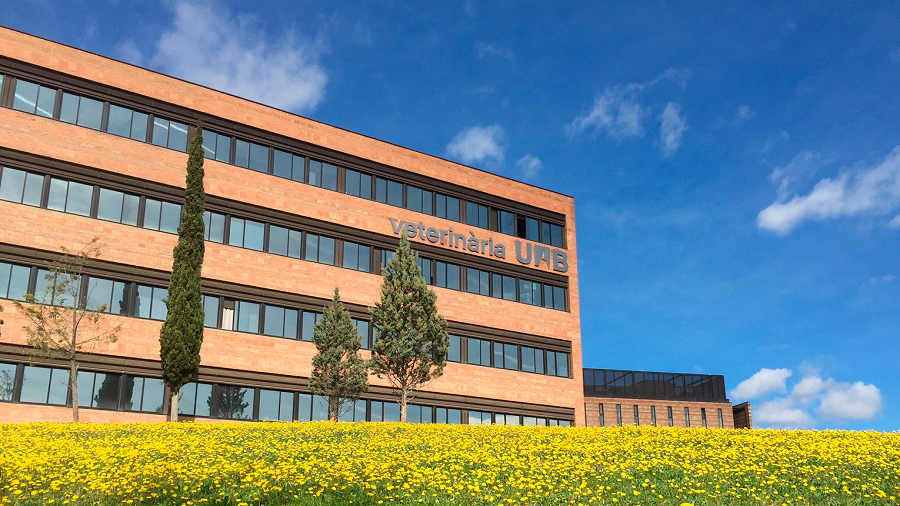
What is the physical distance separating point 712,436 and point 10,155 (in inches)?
1407

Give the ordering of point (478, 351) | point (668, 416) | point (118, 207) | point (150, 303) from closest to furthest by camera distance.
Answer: point (150, 303)
point (118, 207)
point (478, 351)
point (668, 416)

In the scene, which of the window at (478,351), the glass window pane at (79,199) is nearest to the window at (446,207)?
the window at (478,351)

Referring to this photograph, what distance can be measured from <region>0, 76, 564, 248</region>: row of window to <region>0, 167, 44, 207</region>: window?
3446 mm

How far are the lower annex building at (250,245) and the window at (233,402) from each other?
0.11 m

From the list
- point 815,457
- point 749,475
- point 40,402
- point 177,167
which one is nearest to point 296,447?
point 749,475

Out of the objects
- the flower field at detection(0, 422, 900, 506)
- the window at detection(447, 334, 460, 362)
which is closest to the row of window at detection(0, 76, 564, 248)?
the window at detection(447, 334, 460, 362)

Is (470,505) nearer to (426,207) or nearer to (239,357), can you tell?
(239,357)

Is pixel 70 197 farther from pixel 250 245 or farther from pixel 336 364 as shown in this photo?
pixel 336 364

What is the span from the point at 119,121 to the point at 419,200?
64.5 feet

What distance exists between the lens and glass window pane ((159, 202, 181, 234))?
44.1m

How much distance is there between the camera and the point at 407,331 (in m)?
37.5

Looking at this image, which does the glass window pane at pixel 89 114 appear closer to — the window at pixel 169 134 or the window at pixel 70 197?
the window at pixel 169 134

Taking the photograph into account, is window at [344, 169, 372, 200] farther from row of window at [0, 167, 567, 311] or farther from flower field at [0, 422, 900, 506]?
flower field at [0, 422, 900, 506]

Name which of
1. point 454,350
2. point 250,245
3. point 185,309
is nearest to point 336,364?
point 185,309
